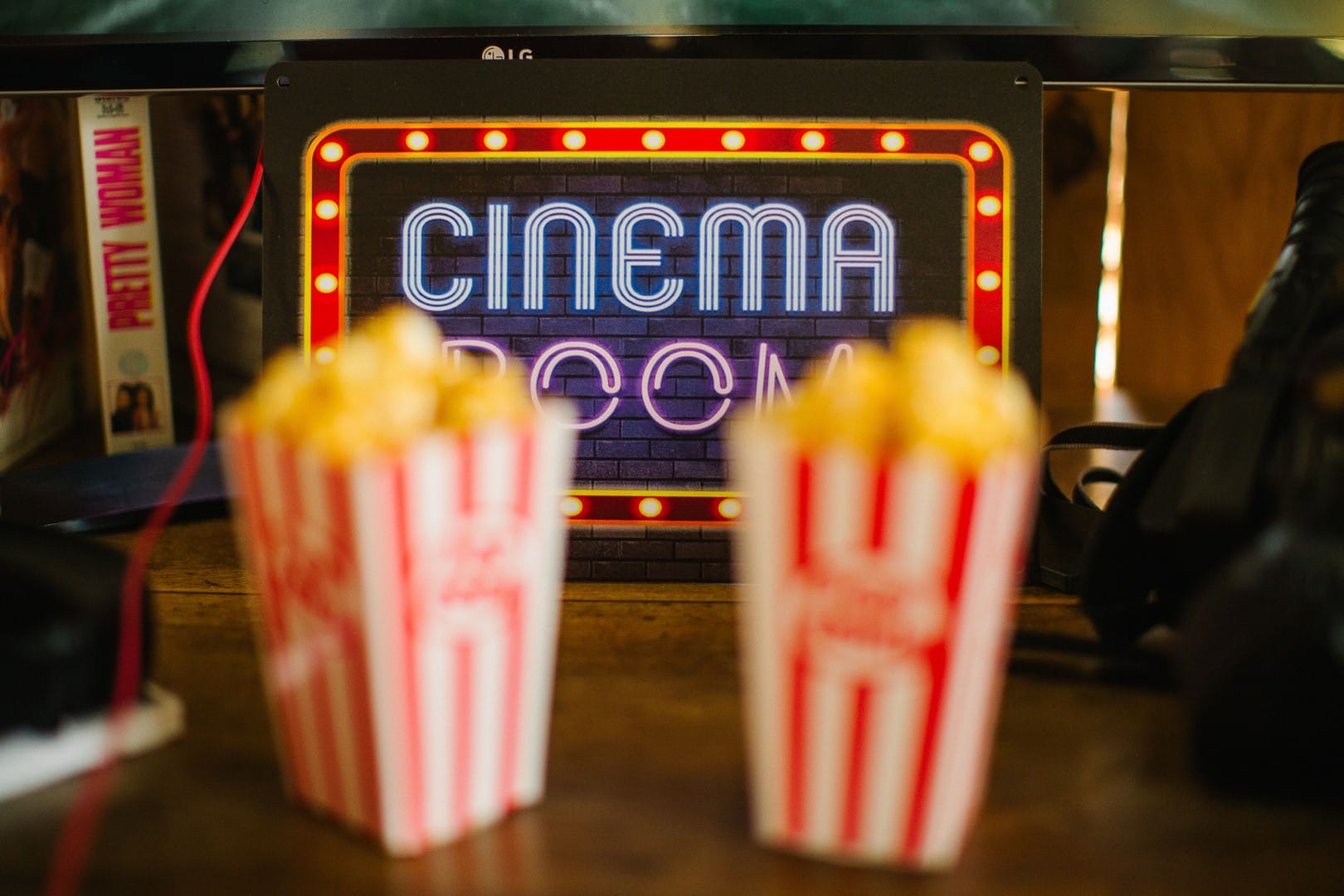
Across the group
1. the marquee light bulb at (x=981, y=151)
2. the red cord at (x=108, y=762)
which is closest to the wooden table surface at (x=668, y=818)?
the red cord at (x=108, y=762)

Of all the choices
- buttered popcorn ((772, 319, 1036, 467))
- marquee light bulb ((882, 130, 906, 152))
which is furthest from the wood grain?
buttered popcorn ((772, 319, 1036, 467))

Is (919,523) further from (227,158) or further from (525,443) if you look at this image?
(227,158)

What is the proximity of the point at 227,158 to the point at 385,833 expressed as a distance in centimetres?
89

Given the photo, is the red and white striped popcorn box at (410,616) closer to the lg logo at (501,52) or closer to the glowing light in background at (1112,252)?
the lg logo at (501,52)

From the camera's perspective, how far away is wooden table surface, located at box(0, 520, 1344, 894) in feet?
1.48

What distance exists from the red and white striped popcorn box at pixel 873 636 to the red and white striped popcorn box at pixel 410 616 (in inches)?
3.9

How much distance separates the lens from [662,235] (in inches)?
30.4

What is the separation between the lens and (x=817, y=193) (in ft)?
2.53

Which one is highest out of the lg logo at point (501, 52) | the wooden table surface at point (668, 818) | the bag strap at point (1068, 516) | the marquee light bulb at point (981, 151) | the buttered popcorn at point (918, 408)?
the lg logo at point (501, 52)

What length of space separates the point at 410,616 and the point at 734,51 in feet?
1.95

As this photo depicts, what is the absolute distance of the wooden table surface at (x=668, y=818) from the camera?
45 centimetres

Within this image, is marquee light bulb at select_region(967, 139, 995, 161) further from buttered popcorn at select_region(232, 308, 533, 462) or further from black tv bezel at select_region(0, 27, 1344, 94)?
buttered popcorn at select_region(232, 308, 533, 462)

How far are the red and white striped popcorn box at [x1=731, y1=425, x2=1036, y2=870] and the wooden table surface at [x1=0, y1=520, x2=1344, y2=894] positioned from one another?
26 millimetres

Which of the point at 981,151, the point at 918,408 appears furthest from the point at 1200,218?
the point at 918,408
